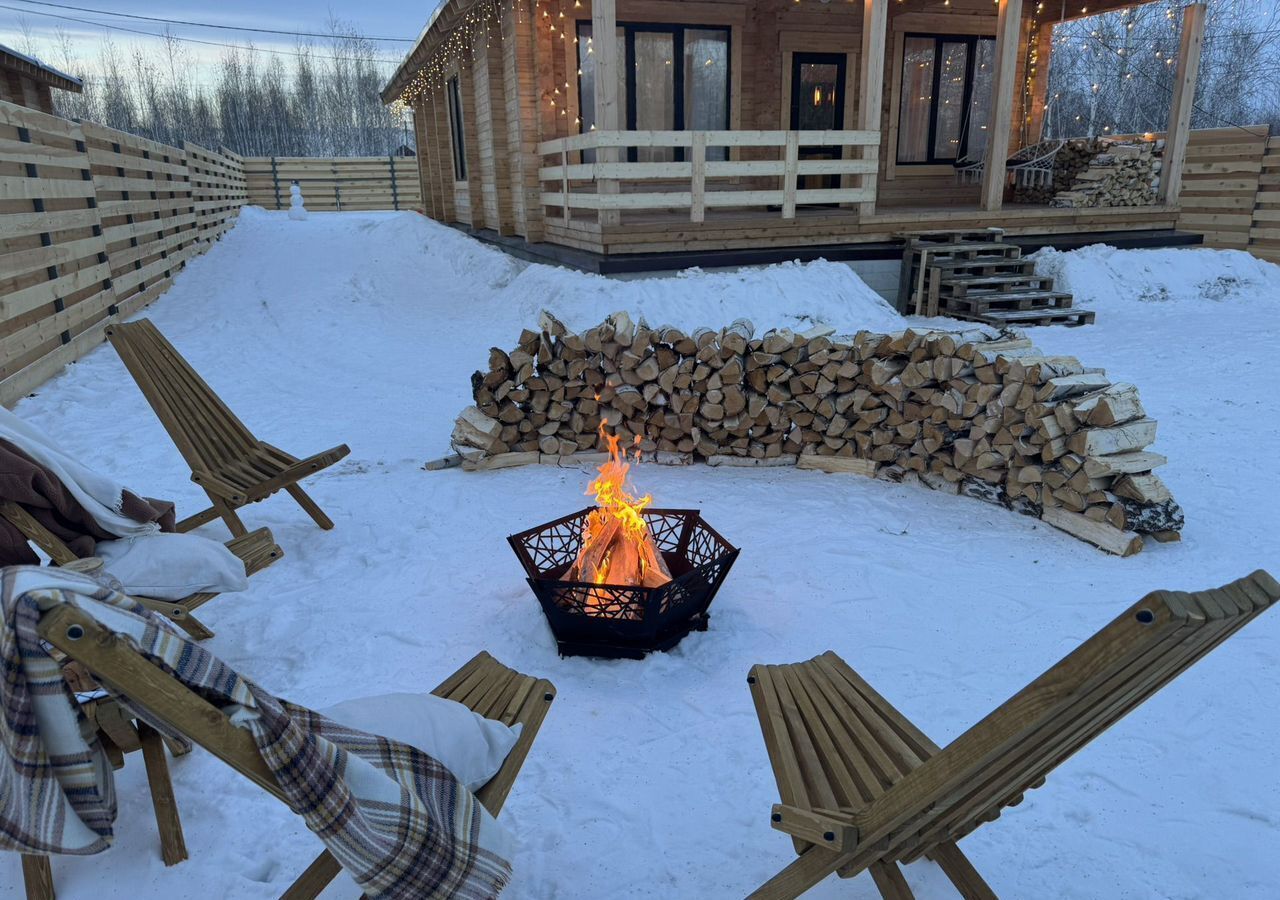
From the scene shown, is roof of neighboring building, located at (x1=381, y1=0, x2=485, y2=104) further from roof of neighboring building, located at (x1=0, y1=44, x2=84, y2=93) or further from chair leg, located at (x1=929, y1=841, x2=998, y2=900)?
chair leg, located at (x1=929, y1=841, x2=998, y2=900)

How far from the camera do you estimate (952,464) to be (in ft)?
16.9

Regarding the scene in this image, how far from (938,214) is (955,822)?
10363 millimetres

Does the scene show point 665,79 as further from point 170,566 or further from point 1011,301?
point 170,566

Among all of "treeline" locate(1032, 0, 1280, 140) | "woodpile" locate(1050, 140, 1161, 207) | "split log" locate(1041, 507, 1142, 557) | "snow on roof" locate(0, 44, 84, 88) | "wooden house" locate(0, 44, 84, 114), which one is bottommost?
"split log" locate(1041, 507, 1142, 557)

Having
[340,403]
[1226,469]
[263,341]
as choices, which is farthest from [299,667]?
[263,341]

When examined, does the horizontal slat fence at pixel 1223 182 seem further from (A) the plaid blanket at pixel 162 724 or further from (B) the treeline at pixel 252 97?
(B) the treeline at pixel 252 97

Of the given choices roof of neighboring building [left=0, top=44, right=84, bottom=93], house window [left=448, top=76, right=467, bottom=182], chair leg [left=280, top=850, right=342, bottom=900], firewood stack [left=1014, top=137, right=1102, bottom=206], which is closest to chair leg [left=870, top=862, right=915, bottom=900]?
chair leg [left=280, top=850, right=342, bottom=900]

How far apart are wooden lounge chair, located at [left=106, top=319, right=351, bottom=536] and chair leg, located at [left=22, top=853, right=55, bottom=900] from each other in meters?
2.17

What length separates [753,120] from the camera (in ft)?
41.9

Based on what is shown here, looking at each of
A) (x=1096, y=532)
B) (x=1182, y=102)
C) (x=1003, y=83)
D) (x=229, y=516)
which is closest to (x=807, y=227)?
(x=1003, y=83)

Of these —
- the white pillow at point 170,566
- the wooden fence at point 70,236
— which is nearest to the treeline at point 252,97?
the wooden fence at point 70,236

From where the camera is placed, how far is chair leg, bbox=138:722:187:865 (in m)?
2.32

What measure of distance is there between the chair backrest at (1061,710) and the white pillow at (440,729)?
941mm

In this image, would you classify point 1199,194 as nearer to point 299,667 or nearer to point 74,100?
point 299,667
